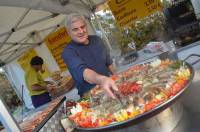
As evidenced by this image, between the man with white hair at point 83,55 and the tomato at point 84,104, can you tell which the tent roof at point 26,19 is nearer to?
the man with white hair at point 83,55

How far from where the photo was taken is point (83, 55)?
265 centimetres

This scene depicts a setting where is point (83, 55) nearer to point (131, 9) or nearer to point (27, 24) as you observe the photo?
point (27, 24)

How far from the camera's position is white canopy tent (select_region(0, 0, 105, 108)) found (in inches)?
198

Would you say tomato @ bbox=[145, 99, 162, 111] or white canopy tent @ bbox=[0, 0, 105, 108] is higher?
white canopy tent @ bbox=[0, 0, 105, 108]

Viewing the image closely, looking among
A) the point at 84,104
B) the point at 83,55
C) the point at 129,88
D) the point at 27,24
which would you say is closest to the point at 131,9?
the point at 27,24

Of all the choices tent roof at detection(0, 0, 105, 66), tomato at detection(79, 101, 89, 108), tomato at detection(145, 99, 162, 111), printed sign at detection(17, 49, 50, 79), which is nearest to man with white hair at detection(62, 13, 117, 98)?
tomato at detection(79, 101, 89, 108)

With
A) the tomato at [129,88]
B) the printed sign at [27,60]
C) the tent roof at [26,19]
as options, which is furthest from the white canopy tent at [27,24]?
the tomato at [129,88]

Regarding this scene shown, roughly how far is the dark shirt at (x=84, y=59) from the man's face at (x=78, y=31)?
0.09m

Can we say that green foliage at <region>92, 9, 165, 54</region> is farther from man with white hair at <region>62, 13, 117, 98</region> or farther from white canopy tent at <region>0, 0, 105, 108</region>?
man with white hair at <region>62, 13, 117, 98</region>

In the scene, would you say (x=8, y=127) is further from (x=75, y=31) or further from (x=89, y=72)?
(x=75, y=31)

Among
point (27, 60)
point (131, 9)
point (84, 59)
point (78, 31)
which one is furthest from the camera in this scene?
point (27, 60)

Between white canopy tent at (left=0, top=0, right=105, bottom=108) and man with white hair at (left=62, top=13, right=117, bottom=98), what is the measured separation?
1.71 meters

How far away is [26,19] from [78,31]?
11.7ft

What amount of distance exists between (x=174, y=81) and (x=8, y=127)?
35.0 inches
